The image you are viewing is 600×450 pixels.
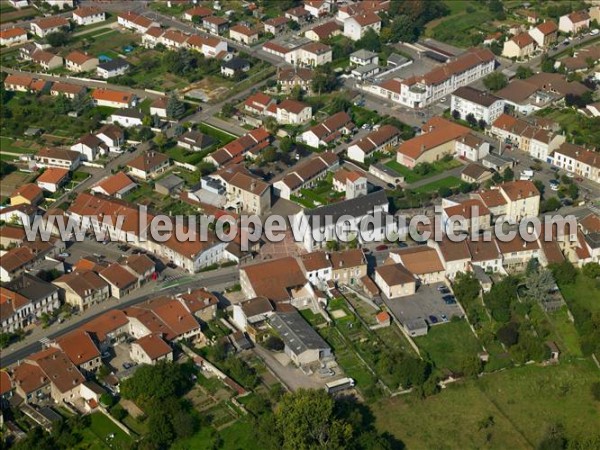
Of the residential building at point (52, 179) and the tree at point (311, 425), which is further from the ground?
the tree at point (311, 425)

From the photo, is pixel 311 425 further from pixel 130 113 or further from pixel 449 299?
pixel 130 113

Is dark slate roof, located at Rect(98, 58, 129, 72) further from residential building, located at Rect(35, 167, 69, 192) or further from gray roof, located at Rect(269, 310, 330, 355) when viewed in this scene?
gray roof, located at Rect(269, 310, 330, 355)

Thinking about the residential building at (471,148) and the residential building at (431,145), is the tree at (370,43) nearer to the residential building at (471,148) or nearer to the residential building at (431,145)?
the residential building at (431,145)

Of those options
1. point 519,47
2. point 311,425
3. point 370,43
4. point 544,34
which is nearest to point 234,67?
point 370,43

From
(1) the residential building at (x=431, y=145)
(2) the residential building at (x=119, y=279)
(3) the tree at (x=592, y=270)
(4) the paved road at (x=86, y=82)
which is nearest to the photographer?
(2) the residential building at (x=119, y=279)

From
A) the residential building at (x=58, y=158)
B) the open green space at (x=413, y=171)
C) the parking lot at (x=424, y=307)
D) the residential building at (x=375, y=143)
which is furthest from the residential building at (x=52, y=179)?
the parking lot at (x=424, y=307)

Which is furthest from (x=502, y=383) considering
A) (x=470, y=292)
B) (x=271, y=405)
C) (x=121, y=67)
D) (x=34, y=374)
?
(x=121, y=67)

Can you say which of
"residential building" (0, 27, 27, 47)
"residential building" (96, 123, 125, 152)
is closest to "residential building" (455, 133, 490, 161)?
"residential building" (96, 123, 125, 152)
